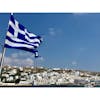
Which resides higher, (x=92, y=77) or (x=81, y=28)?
(x=81, y=28)

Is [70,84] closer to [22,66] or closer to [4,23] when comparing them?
[22,66]

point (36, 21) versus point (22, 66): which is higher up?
point (36, 21)
